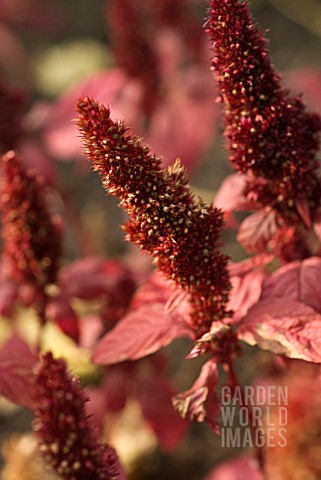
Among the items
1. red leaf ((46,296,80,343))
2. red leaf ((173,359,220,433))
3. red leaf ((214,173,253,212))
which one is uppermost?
red leaf ((214,173,253,212))

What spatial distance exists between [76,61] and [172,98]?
118cm

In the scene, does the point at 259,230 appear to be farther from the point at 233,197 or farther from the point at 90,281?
the point at 90,281

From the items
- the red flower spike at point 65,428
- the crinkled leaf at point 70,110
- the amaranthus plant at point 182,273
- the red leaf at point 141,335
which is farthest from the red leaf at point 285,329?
the crinkled leaf at point 70,110

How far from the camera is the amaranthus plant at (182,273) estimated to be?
33.9 inches

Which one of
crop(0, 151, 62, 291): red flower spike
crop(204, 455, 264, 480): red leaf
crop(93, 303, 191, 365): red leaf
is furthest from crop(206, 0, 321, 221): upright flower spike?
crop(204, 455, 264, 480): red leaf

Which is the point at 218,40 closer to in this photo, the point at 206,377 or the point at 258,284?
the point at 258,284

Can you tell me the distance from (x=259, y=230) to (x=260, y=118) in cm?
20

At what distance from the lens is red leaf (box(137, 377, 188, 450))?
1378mm

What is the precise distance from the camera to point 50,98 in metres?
3.16

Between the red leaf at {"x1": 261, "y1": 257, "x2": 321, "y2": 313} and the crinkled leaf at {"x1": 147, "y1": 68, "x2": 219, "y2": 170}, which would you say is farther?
the crinkled leaf at {"x1": 147, "y1": 68, "x2": 219, "y2": 170}

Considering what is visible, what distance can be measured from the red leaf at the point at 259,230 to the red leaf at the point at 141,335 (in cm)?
16

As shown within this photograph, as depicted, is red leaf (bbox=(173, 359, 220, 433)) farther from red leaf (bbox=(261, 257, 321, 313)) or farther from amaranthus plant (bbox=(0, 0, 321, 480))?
red leaf (bbox=(261, 257, 321, 313))

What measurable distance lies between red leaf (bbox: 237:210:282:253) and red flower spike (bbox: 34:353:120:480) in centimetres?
36

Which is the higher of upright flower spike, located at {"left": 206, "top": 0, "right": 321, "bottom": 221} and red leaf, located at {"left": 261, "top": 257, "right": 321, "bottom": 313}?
upright flower spike, located at {"left": 206, "top": 0, "right": 321, "bottom": 221}
